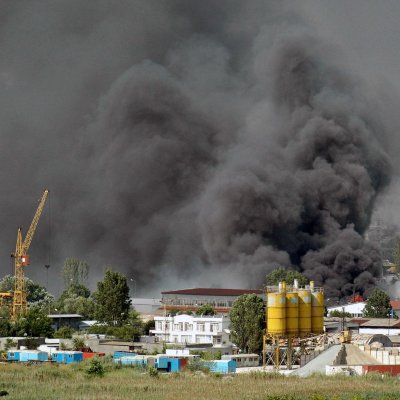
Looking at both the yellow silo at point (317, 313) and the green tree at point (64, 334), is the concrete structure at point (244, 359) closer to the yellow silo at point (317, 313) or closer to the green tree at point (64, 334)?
the yellow silo at point (317, 313)

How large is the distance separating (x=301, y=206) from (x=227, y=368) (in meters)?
58.5

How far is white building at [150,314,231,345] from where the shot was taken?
218ft

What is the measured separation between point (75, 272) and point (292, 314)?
67967 millimetres

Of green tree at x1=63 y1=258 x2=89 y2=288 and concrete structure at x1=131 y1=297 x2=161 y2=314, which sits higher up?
green tree at x1=63 y1=258 x2=89 y2=288

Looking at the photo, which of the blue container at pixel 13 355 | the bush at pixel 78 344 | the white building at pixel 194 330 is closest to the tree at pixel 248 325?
the white building at pixel 194 330

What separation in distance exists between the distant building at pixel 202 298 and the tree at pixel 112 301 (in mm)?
5465

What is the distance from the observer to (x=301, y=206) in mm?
105875

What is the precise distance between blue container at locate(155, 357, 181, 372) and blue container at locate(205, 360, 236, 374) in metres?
1.69

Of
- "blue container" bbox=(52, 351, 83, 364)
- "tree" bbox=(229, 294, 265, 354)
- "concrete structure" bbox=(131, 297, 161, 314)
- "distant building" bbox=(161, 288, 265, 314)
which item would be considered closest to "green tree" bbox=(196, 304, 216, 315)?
"distant building" bbox=(161, 288, 265, 314)

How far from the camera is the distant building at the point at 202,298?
278 ft

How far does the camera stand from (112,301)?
78.2 meters

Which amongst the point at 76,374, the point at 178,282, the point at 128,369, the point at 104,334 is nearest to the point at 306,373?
the point at 128,369

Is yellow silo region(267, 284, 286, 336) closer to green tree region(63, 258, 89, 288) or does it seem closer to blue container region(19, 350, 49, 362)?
blue container region(19, 350, 49, 362)

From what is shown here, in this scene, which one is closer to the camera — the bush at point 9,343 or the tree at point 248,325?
the tree at point 248,325
